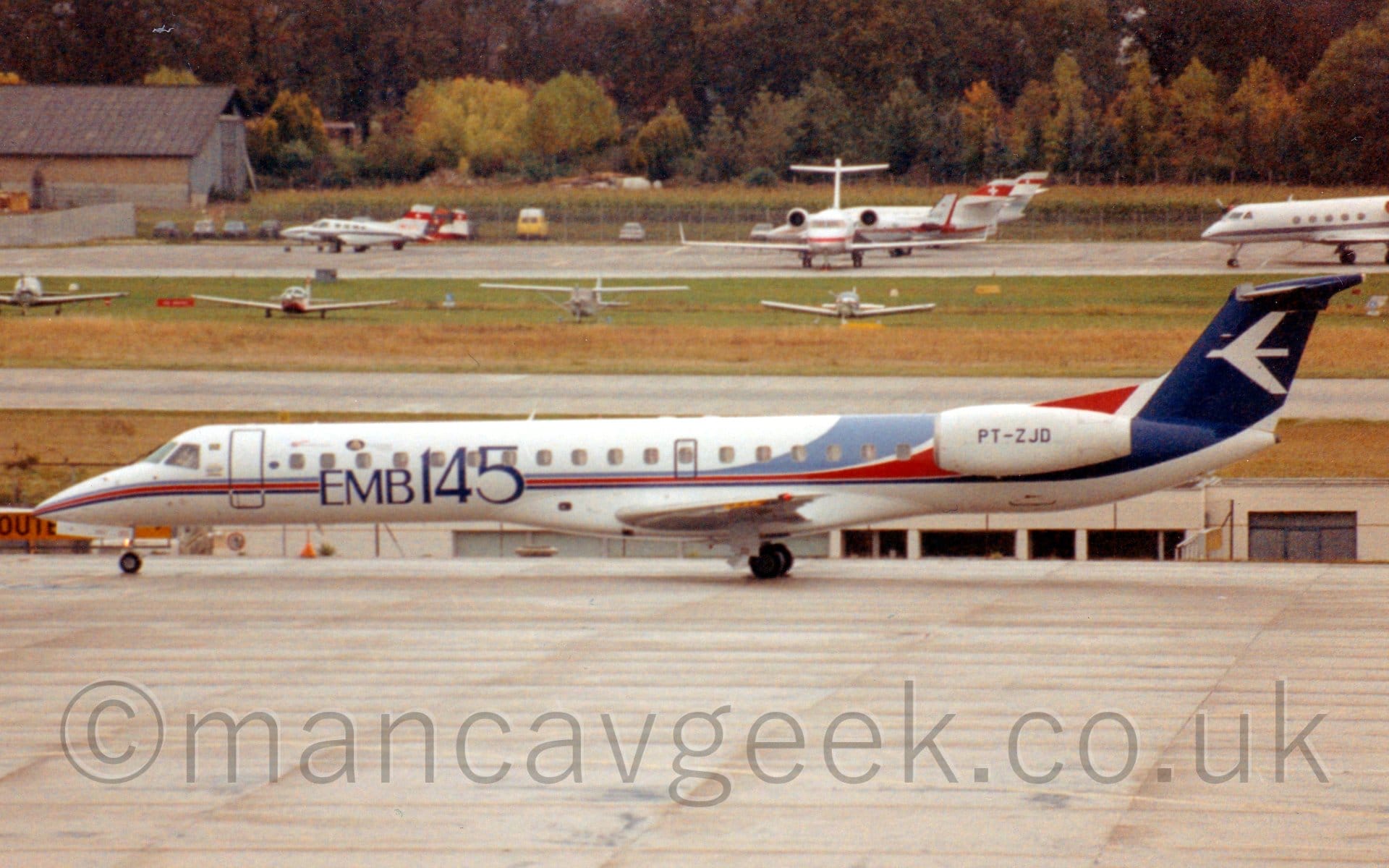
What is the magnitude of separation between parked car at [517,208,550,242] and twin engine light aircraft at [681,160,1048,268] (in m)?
12.7

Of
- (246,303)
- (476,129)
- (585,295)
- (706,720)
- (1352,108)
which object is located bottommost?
(706,720)

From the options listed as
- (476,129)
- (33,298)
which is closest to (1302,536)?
(33,298)

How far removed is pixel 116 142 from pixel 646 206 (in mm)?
29278

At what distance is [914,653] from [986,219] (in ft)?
225

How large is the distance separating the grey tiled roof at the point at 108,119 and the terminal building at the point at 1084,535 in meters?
58.5

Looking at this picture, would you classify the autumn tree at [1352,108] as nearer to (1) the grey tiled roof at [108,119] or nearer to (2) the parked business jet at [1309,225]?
(2) the parked business jet at [1309,225]

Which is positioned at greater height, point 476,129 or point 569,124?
point 569,124

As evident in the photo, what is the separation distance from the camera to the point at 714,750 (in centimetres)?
1620

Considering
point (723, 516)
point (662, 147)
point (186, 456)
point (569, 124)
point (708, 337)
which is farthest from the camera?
point (569, 124)

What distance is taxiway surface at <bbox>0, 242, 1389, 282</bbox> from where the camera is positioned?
72.9 m

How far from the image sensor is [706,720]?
1745cm

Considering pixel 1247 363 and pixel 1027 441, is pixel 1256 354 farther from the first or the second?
pixel 1027 441

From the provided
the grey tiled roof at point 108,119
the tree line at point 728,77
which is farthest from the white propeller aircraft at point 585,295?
the grey tiled roof at point 108,119
